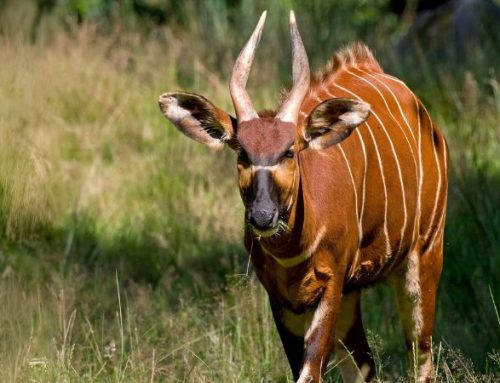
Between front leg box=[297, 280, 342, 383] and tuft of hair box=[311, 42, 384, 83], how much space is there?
1.02 metres

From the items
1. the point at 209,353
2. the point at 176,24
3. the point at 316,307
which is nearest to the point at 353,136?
the point at 316,307

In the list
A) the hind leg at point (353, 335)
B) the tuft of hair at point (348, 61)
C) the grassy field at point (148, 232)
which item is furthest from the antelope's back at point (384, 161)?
the grassy field at point (148, 232)

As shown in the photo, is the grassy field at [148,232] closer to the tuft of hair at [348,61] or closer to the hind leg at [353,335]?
the hind leg at [353,335]

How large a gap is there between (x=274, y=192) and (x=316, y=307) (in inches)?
25.0

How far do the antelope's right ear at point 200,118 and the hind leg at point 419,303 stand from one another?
123cm

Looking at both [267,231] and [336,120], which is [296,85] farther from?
[267,231]

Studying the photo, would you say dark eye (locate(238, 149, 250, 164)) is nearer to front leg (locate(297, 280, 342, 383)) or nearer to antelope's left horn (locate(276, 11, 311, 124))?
antelope's left horn (locate(276, 11, 311, 124))

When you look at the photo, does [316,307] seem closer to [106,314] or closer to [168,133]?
[106,314]

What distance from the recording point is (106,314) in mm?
7246

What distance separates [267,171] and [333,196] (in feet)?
1.83

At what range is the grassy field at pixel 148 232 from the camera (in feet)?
20.4

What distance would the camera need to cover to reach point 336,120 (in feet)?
17.5

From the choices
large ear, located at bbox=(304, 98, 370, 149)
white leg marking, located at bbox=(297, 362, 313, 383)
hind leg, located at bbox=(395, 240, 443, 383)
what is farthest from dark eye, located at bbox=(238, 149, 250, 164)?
hind leg, located at bbox=(395, 240, 443, 383)

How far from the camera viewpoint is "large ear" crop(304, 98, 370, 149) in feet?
17.4
